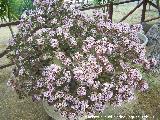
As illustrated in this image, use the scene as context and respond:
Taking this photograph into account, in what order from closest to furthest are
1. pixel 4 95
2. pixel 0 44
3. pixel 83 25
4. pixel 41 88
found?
pixel 41 88 < pixel 83 25 < pixel 4 95 < pixel 0 44

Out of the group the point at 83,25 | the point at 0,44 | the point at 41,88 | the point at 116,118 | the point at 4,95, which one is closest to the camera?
the point at 41,88

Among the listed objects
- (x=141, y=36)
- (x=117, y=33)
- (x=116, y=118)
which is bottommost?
(x=116, y=118)

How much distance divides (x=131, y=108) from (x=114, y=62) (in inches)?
48.2

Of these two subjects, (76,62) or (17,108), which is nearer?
(76,62)

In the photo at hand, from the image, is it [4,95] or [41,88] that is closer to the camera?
[41,88]

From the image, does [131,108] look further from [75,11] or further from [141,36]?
[75,11]

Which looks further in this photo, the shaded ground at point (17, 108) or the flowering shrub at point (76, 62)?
the shaded ground at point (17, 108)

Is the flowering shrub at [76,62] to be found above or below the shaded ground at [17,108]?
above

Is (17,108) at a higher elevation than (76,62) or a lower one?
lower

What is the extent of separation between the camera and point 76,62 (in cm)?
398

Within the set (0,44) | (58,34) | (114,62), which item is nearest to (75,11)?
(58,34)

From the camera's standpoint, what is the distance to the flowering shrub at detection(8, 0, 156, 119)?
12.9 ft

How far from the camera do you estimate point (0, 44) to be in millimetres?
7980

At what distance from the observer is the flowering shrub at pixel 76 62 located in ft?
12.9
